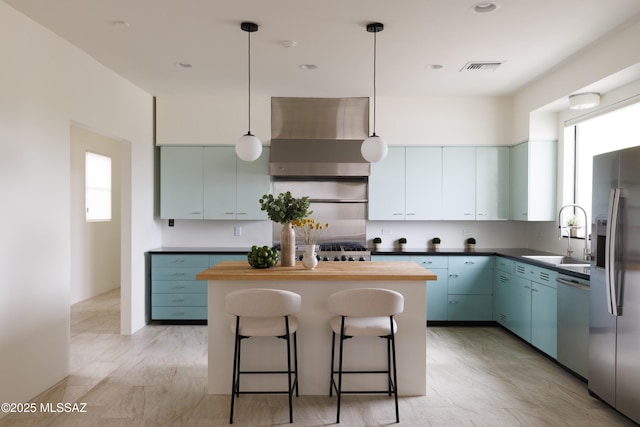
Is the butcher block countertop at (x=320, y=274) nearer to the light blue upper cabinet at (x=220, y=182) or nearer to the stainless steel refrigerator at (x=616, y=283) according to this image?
the stainless steel refrigerator at (x=616, y=283)

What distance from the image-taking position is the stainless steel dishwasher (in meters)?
3.47

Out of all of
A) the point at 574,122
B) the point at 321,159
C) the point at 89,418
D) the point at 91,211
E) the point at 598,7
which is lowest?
the point at 89,418

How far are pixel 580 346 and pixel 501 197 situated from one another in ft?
7.93

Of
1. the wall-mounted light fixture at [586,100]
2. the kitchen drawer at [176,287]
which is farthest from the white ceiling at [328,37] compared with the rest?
the kitchen drawer at [176,287]

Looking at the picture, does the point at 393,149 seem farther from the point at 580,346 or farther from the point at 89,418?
the point at 89,418

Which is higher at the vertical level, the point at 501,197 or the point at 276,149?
the point at 276,149

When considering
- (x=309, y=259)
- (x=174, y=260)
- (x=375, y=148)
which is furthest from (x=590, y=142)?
(x=174, y=260)

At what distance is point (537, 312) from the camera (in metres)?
4.23

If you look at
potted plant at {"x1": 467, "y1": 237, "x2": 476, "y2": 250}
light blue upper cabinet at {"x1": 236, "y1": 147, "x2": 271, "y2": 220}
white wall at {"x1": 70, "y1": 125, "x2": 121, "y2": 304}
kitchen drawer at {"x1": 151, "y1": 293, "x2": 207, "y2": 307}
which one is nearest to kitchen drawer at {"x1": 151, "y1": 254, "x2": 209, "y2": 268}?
kitchen drawer at {"x1": 151, "y1": 293, "x2": 207, "y2": 307}

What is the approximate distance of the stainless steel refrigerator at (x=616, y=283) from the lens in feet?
9.11

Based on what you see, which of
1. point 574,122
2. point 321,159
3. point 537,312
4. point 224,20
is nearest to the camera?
point 224,20

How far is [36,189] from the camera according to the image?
10.8ft

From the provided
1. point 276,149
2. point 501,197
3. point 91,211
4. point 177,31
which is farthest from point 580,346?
point 91,211

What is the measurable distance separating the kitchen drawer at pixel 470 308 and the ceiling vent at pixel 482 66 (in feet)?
8.57
